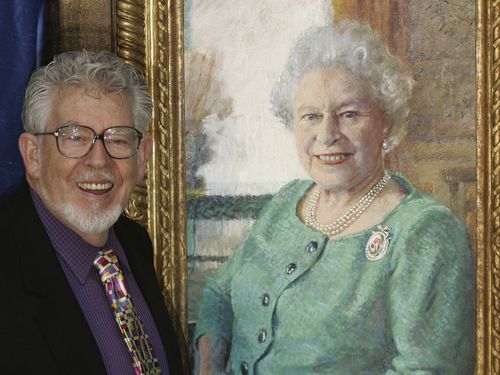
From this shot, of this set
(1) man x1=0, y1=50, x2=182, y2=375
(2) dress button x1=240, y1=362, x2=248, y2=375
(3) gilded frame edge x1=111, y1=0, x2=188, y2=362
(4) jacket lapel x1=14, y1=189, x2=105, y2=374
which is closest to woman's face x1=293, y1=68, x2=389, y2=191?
(3) gilded frame edge x1=111, y1=0, x2=188, y2=362

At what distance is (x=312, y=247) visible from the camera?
93.4 inches

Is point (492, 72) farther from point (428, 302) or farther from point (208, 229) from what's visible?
point (208, 229)

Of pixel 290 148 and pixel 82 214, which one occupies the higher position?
pixel 290 148

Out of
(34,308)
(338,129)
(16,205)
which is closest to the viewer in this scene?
(34,308)

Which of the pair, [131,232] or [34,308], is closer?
[34,308]

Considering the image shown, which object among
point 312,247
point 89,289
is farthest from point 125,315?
point 312,247

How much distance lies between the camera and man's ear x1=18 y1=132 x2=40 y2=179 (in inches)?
79.7

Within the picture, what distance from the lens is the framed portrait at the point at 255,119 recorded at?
2.30m

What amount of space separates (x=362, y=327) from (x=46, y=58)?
1.24 metres

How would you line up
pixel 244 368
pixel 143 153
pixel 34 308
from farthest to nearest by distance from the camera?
1. pixel 244 368
2. pixel 143 153
3. pixel 34 308

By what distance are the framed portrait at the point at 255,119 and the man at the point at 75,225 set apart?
32 centimetres

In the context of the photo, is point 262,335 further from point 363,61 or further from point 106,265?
point 363,61

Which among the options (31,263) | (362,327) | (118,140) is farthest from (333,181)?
(31,263)

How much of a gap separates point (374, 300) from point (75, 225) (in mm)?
869
